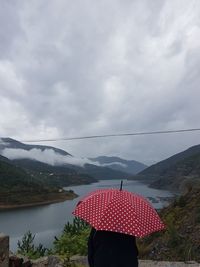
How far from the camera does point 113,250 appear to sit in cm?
328

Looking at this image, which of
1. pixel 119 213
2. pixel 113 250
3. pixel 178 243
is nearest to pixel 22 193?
pixel 178 243

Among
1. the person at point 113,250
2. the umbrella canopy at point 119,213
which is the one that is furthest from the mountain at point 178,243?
the person at point 113,250

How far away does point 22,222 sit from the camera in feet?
164

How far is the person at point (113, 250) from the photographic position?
328 centimetres

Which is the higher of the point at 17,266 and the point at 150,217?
the point at 150,217

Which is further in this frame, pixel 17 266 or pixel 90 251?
pixel 17 266

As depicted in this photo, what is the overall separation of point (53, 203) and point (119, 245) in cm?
7479

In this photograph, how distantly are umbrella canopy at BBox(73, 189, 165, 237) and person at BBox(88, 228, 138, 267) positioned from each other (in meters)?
0.10

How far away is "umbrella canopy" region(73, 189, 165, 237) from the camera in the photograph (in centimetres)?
331

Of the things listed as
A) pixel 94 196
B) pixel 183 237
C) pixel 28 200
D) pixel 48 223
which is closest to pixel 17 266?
pixel 94 196

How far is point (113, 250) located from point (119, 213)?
311mm

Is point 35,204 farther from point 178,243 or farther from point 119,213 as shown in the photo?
point 119,213

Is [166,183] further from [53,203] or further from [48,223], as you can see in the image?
[48,223]

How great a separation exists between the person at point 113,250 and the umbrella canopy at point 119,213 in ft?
0.33
